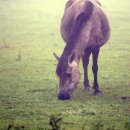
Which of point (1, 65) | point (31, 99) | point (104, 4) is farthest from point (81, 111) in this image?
point (104, 4)

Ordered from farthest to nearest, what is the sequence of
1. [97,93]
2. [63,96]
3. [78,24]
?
1. [97,93]
2. [78,24]
3. [63,96]

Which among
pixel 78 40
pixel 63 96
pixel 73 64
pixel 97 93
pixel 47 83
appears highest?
pixel 78 40

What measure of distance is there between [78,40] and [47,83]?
236cm

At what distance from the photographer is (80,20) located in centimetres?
983

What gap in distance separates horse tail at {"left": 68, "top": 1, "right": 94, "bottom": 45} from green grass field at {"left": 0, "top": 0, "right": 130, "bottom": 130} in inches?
59.1

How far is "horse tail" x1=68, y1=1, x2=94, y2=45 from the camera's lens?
9.58 metres

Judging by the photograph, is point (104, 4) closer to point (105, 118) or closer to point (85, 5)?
point (85, 5)

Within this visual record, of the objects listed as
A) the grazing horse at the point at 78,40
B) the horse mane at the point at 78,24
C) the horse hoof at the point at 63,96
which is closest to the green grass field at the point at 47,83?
the horse hoof at the point at 63,96

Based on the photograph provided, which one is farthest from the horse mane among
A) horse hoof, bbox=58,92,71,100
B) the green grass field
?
the green grass field

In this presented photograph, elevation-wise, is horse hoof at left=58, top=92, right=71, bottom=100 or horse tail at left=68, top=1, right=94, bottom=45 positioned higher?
horse tail at left=68, top=1, right=94, bottom=45

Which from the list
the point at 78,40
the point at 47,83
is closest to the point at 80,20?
the point at 78,40

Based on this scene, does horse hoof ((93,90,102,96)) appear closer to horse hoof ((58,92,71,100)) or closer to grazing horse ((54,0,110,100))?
grazing horse ((54,0,110,100))

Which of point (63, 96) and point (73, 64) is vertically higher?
point (73, 64)

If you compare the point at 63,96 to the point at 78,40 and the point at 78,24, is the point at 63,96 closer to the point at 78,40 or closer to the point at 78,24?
the point at 78,40
